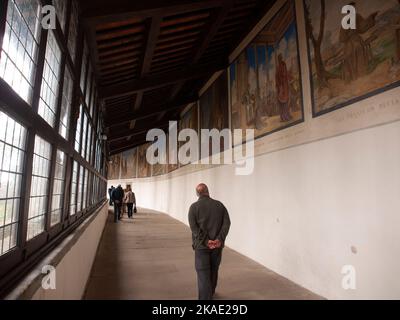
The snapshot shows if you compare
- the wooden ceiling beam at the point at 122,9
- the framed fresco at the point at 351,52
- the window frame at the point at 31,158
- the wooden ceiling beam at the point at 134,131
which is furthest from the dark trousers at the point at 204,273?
the wooden ceiling beam at the point at 134,131

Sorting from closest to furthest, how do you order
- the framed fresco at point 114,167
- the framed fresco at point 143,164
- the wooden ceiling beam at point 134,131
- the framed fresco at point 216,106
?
the framed fresco at point 216,106 → the wooden ceiling beam at point 134,131 → the framed fresco at point 143,164 → the framed fresco at point 114,167

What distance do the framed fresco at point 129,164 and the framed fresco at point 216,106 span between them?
15.2 meters

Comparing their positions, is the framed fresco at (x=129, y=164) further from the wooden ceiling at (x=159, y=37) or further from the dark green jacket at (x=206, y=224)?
the dark green jacket at (x=206, y=224)

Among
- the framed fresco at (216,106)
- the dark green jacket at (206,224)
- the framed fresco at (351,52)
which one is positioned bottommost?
the dark green jacket at (206,224)

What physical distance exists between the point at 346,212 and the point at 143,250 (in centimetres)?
575

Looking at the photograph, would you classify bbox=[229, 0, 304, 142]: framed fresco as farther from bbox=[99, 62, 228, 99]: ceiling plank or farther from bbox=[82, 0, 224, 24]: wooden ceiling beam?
bbox=[82, 0, 224, 24]: wooden ceiling beam

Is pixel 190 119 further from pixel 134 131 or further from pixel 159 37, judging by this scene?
Answer: pixel 159 37

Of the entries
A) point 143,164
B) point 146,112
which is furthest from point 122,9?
point 143,164

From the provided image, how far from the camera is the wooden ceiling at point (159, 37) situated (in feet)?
18.2

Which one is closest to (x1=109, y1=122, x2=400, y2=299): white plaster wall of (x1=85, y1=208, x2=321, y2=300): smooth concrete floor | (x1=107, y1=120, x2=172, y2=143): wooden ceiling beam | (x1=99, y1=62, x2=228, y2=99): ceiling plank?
(x1=85, y1=208, x2=321, y2=300): smooth concrete floor

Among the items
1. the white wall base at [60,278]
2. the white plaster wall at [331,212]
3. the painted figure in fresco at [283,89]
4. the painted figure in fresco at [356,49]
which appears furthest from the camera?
the painted figure in fresco at [283,89]

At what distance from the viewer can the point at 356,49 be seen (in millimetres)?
4316

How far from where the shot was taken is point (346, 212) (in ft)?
14.2
